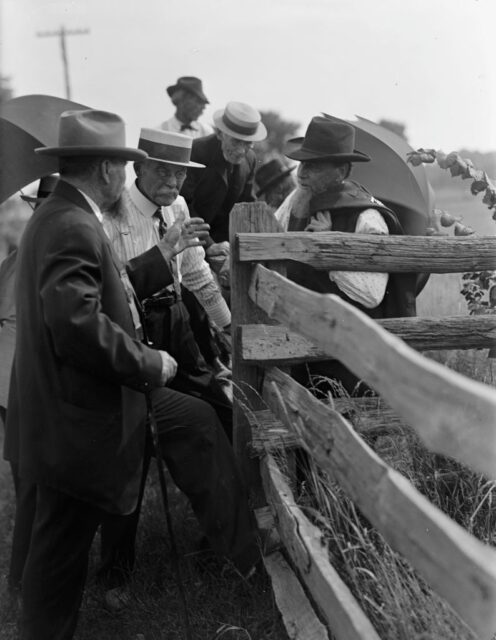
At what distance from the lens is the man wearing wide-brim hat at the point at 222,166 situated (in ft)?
20.0

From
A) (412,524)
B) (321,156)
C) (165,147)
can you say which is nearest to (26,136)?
(165,147)

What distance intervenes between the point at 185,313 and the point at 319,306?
1.74 meters

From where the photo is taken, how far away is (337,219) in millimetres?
4449

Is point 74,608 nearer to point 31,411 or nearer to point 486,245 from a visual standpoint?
point 31,411

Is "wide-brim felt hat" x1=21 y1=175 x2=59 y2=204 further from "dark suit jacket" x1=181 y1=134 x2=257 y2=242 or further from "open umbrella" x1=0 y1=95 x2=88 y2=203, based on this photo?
"dark suit jacket" x1=181 y1=134 x2=257 y2=242

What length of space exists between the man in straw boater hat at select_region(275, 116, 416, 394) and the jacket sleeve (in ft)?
4.15

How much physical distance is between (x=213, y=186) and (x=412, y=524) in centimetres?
455

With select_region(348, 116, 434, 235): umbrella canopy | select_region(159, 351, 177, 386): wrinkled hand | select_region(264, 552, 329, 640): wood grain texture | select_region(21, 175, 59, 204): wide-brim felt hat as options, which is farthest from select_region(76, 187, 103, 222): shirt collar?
select_region(348, 116, 434, 235): umbrella canopy

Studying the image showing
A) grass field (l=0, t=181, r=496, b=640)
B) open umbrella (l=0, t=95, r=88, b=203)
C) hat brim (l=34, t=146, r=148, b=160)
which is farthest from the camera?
open umbrella (l=0, t=95, r=88, b=203)

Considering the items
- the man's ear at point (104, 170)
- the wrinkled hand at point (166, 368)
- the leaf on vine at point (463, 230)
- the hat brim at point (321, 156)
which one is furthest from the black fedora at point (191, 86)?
the wrinkled hand at point (166, 368)

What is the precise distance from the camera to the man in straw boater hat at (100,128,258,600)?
3.54 metres

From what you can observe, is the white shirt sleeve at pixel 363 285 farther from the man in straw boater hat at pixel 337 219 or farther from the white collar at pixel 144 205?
the white collar at pixel 144 205

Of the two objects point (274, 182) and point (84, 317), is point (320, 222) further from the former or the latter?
point (274, 182)

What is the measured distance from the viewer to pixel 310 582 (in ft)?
9.27
